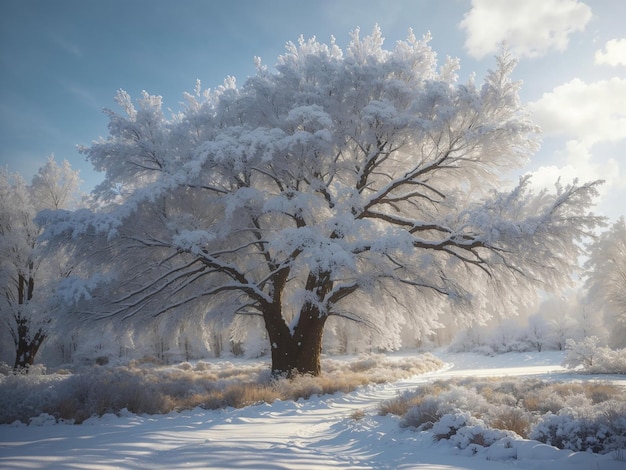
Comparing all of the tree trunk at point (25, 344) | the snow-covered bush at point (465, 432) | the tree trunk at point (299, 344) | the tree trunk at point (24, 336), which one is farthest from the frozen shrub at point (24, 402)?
the tree trunk at point (25, 344)

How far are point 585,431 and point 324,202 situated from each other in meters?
6.46

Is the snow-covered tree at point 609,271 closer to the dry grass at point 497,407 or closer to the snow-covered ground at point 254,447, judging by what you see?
the dry grass at point 497,407

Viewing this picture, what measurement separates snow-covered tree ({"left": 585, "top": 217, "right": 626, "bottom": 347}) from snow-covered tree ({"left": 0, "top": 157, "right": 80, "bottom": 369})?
27739 millimetres

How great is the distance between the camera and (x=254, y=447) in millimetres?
3822

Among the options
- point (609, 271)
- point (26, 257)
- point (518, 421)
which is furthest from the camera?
point (609, 271)

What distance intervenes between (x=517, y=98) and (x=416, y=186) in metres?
3.84

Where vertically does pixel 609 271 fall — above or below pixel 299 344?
above

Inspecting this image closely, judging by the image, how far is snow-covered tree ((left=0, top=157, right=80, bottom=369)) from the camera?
15695 mm

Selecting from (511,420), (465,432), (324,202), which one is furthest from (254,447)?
(324,202)

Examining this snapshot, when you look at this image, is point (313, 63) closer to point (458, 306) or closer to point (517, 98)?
point (517, 98)

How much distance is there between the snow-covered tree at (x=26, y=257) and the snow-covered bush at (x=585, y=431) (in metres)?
17.8

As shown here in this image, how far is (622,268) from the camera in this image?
18.9 m

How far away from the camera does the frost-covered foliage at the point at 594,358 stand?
13.1m

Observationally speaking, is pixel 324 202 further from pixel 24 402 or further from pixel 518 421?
pixel 24 402
